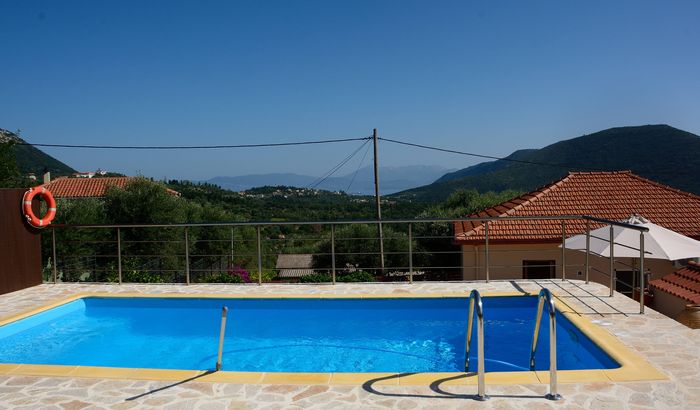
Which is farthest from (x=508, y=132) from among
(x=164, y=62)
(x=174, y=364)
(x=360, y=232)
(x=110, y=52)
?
(x=174, y=364)

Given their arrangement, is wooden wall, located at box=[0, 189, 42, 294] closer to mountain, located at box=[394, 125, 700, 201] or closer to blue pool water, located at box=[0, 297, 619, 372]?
blue pool water, located at box=[0, 297, 619, 372]

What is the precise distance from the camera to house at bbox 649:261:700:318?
8.88 meters

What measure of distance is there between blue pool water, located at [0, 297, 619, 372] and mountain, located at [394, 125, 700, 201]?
37389 mm

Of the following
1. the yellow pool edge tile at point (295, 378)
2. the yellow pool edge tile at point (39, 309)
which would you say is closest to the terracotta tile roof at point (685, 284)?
the yellow pool edge tile at point (295, 378)

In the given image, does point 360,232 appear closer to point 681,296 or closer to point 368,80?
point 368,80

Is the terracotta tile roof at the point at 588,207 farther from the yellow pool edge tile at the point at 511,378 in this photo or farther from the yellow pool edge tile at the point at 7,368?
the yellow pool edge tile at the point at 7,368

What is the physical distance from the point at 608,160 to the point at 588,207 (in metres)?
32.0

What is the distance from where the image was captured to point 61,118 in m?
24.9

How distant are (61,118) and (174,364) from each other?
24.1 m

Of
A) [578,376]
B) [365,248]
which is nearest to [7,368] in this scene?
[578,376]

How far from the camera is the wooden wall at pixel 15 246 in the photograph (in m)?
7.03

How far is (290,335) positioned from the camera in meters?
6.14

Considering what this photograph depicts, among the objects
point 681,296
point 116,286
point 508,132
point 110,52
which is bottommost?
point 681,296

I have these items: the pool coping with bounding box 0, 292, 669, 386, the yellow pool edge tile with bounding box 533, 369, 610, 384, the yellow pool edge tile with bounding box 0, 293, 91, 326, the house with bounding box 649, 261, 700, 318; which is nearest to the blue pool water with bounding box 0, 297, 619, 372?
the yellow pool edge tile with bounding box 0, 293, 91, 326
